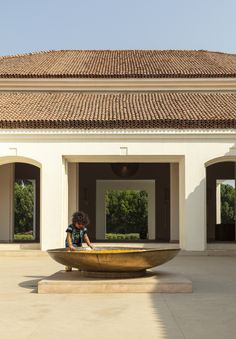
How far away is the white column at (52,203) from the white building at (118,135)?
3 centimetres

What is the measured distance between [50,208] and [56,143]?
6.70 ft

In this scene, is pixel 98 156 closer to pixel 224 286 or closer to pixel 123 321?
pixel 224 286

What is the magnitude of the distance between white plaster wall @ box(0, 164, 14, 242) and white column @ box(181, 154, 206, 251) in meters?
6.89

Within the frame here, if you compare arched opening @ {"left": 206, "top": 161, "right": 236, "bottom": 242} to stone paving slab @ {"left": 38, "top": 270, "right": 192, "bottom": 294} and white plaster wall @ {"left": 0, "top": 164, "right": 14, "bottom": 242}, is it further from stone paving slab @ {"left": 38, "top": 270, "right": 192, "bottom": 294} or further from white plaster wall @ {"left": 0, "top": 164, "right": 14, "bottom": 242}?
stone paving slab @ {"left": 38, "top": 270, "right": 192, "bottom": 294}

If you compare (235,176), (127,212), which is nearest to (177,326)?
(235,176)

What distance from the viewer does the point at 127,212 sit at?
52.8 metres

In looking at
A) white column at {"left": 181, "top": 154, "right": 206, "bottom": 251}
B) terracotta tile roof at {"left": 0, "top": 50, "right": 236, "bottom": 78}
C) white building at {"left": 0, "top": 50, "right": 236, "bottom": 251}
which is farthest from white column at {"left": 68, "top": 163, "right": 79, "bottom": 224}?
terracotta tile roof at {"left": 0, "top": 50, "right": 236, "bottom": 78}

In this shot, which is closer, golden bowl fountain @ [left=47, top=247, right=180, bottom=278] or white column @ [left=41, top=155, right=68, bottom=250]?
golden bowl fountain @ [left=47, top=247, right=180, bottom=278]

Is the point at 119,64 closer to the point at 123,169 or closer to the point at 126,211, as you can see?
the point at 123,169

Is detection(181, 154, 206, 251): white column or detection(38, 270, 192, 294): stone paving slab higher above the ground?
detection(181, 154, 206, 251): white column

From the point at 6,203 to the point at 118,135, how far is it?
18.9 feet

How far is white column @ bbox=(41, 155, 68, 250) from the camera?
714 inches

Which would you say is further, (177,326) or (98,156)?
(98,156)

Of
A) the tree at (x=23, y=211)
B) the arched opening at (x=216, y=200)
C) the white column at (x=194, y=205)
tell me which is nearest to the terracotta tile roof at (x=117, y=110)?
the white column at (x=194, y=205)
